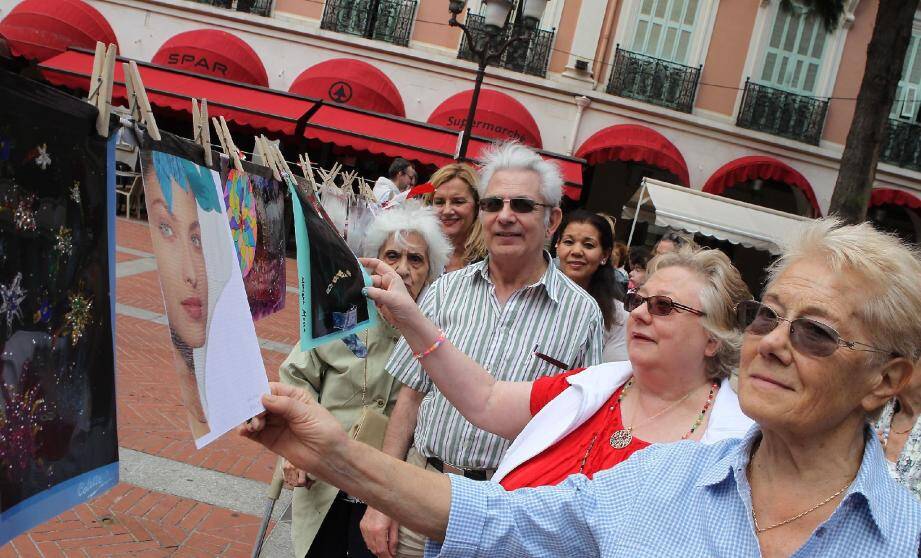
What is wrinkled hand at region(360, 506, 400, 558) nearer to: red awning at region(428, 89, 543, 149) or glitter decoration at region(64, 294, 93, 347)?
glitter decoration at region(64, 294, 93, 347)

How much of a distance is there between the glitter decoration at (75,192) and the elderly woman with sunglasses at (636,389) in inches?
38.4

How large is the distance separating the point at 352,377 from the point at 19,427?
1845mm

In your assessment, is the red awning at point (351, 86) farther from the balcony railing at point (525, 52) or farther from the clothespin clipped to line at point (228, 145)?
the clothespin clipped to line at point (228, 145)

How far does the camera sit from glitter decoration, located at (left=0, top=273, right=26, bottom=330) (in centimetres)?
108

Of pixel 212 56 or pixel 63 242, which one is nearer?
pixel 63 242

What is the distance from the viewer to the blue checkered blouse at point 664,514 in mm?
1305

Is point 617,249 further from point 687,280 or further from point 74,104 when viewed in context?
point 74,104

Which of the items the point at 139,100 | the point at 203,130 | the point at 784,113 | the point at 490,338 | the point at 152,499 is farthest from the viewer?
the point at 784,113

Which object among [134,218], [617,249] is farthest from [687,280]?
[134,218]

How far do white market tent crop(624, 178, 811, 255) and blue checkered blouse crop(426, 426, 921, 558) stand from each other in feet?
36.6

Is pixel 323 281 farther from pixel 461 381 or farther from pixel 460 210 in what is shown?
pixel 460 210

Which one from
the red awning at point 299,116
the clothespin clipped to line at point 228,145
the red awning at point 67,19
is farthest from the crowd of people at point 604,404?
the red awning at point 67,19

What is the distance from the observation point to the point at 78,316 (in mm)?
1254

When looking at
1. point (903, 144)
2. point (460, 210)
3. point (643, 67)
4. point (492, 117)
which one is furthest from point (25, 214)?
point (903, 144)
